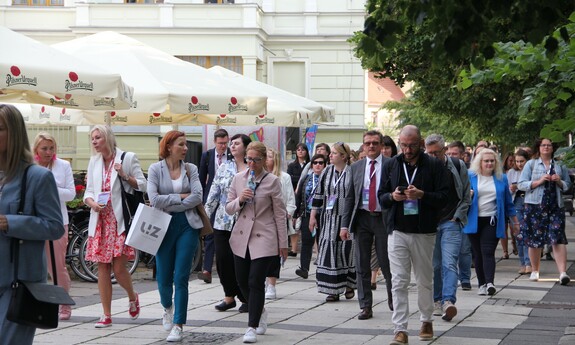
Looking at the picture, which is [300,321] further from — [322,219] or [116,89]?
[116,89]

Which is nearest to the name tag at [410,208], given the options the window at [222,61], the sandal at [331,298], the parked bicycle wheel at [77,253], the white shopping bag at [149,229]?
the white shopping bag at [149,229]

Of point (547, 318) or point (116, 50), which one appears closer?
point (547, 318)

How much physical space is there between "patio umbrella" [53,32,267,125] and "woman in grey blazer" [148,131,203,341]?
542 centimetres

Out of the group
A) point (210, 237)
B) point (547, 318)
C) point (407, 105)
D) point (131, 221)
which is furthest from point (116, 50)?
point (407, 105)

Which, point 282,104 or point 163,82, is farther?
point 282,104

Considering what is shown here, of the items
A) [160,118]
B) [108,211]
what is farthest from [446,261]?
[160,118]

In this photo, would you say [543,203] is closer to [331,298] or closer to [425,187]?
[331,298]

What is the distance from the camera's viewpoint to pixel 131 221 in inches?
446

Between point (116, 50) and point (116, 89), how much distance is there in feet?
16.8

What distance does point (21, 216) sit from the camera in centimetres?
559

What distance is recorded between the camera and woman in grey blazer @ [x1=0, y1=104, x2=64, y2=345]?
5559mm

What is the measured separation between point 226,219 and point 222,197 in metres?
0.25

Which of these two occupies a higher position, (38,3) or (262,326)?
(38,3)

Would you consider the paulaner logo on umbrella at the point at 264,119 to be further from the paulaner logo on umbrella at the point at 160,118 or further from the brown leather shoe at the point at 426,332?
the brown leather shoe at the point at 426,332
